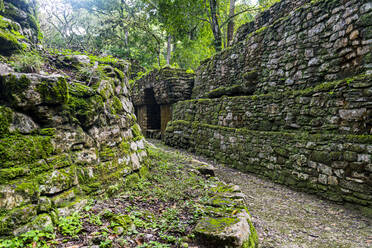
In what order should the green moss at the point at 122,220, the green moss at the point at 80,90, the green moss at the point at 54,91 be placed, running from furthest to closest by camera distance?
the green moss at the point at 80,90 < the green moss at the point at 54,91 < the green moss at the point at 122,220

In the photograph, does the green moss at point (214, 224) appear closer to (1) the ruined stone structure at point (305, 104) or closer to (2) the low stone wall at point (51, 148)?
(2) the low stone wall at point (51, 148)

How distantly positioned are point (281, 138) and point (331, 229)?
8.39 ft

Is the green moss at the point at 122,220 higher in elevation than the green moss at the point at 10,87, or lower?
lower

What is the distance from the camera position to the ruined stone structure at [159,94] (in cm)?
1159

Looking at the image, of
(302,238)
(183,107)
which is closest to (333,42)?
(302,238)

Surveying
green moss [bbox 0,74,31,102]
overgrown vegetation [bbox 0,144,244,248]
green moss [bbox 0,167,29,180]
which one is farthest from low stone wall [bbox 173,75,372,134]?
green moss [bbox 0,74,31,102]

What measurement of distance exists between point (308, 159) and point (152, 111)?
1110 cm

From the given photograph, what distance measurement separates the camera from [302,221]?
3471 mm

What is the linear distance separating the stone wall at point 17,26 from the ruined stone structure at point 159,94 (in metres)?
7.35

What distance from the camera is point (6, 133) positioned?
2143mm

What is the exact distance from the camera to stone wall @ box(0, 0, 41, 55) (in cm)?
318

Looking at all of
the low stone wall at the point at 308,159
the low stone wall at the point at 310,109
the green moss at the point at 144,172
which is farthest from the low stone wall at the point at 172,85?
the green moss at the point at 144,172

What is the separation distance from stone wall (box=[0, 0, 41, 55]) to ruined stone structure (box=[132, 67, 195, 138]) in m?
7.35

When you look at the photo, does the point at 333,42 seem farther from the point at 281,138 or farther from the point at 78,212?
the point at 78,212
